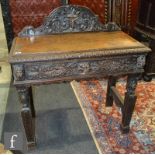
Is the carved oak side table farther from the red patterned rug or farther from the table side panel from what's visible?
the red patterned rug

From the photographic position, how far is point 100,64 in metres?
1.63

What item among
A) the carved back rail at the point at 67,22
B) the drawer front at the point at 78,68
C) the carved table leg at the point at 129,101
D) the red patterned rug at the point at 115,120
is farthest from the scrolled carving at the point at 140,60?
the red patterned rug at the point at 115,120

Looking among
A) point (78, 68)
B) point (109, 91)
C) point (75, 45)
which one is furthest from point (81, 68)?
point (109, 91)

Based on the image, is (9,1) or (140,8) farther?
(140,8)

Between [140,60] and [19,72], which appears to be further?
[140,60]

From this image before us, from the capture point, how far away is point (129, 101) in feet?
5.98

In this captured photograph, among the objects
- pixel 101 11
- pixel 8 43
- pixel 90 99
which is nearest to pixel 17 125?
pixel 90 99

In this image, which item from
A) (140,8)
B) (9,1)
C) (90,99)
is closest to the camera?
(90,99)

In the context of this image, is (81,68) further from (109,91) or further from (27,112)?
(109,91)

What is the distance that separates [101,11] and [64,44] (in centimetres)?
152

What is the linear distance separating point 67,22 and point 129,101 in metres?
0.79

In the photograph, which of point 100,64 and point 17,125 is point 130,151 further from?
point 17,125

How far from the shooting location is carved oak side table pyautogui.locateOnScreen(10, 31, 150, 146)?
1522 millimetres

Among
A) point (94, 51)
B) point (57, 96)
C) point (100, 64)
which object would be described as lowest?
point (57, 96)
